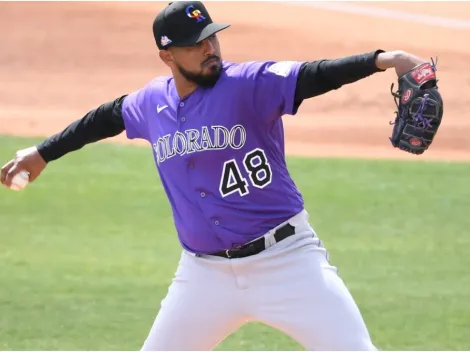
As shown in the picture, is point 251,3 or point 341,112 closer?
point 341,112

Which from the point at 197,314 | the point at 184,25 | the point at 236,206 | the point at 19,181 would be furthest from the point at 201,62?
the point at 19,181

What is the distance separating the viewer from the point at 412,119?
3.94 meters

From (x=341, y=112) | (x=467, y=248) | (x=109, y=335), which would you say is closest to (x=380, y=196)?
(x=467, y=248)

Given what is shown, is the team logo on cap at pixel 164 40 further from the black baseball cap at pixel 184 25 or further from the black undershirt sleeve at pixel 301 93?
the black undershirt sleeve at pixel 301 93

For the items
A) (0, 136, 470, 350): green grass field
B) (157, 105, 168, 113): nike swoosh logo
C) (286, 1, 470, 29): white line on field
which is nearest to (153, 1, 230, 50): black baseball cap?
(157, 105, 168, 113): nike swoosh logo

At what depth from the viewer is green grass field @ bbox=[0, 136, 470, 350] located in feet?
21.6

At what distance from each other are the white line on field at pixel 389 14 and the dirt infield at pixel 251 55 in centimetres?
26

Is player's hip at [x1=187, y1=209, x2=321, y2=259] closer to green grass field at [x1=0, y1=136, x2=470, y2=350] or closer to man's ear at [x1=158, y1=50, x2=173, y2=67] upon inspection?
man's ear at [x1=158, y1=50, x2=173, y2=67]

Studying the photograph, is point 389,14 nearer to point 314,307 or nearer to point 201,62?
point 201,62

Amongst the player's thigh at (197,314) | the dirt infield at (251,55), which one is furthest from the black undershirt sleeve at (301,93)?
the dirt infield at (251,55)

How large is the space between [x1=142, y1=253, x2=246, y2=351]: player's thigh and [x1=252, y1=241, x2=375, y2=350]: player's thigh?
6.1 inches

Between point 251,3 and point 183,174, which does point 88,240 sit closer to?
point 183,174

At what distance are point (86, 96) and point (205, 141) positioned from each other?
1297cm

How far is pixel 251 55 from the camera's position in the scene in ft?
62.8
